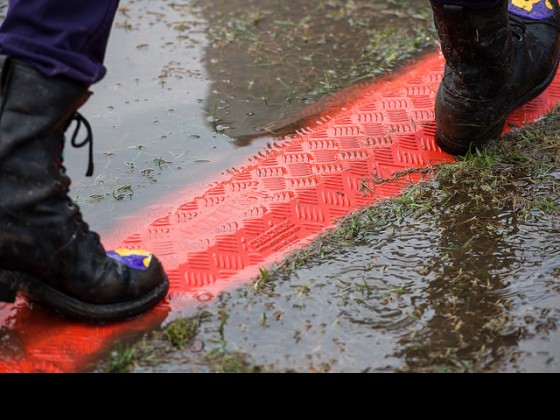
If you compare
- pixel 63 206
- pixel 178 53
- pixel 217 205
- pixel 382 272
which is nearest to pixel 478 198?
pixel 382 272

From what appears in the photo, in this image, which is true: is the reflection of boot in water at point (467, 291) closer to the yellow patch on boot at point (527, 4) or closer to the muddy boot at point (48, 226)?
the muddy boot at point (48, 226)

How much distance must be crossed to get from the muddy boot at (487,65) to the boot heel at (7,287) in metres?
1.46

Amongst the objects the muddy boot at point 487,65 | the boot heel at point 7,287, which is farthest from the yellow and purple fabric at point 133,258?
the muddy boot at point 487,65

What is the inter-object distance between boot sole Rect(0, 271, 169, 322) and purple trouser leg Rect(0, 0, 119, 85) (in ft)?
1.65

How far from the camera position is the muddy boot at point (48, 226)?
1817 mm

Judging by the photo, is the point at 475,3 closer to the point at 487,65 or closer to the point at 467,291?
the point at 487,65

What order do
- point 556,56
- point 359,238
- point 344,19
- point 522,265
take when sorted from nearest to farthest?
1. point 522,265
2. point 359,238
3. point 556,56
4. point 344,19

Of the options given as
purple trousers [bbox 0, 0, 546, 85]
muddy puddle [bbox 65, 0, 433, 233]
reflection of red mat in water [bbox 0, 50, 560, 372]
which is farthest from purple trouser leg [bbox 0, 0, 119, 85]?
muddy puddle [bbox 65, 0, 433, 233]

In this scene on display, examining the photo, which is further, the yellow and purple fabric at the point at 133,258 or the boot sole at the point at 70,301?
the yellow and purple fabric at the point at 133,258

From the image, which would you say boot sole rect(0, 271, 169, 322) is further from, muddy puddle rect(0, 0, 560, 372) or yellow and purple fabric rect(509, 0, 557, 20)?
yellow and purple fabric rect(509, 0, 557, 20)

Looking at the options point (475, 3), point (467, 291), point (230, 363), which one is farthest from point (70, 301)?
point (475, 3)

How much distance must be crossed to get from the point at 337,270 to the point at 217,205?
20.4 inches

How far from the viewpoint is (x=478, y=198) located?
2.48 m
